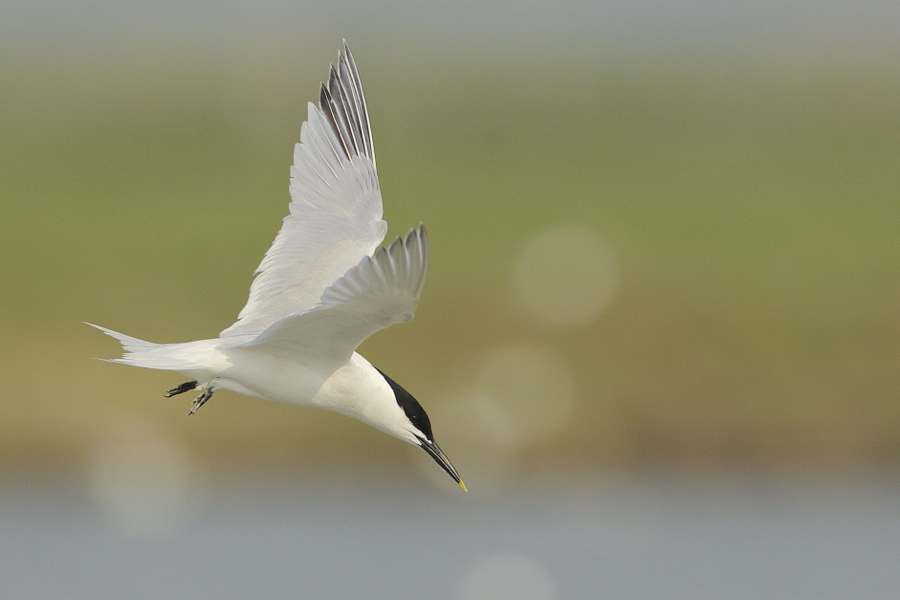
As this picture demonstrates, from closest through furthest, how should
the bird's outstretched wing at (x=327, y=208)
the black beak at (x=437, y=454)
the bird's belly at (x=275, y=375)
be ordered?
the bird's belly at (x=275, y=375), the black beak at (x=437, y=454), the bird's outstretched wing at (x=327, y=208)

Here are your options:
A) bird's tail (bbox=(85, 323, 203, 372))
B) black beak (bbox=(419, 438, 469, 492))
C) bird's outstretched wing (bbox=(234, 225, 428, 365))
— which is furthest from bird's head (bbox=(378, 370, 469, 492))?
bird's tail (bbox=(85, 323, 203, 372))

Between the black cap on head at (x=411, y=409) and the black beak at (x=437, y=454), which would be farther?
the black beak at (x=437, y=454)

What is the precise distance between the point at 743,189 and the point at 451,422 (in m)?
9.15

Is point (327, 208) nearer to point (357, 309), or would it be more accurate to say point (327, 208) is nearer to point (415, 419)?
point (415, 419)

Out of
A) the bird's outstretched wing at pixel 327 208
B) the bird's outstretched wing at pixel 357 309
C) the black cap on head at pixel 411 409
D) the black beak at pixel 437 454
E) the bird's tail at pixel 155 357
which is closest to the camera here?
the bird's outstretched wing at pixel 357 309

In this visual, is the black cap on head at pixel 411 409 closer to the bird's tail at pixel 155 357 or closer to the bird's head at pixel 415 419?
the bird's head at pixel 415 419

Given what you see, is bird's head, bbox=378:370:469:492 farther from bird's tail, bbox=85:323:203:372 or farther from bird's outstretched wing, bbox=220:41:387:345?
bird's tail, bbox=85:323:203:372

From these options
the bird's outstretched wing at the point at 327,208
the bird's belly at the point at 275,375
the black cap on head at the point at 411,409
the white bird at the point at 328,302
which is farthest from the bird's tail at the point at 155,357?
the black cap on head at the point at 411,409

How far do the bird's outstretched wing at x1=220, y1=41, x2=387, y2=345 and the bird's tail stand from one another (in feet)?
1.67

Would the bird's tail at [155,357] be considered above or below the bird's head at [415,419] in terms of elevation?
above

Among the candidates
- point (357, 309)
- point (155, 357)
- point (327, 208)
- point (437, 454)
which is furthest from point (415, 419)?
point (327, 208)

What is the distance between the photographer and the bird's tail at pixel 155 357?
13.6ft

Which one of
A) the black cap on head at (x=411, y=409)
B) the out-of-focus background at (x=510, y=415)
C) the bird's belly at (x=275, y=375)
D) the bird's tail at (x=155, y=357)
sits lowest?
the out-of-focus background at (x=510, y=415)

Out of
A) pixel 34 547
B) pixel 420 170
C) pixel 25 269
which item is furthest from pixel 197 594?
pixel 420 170
